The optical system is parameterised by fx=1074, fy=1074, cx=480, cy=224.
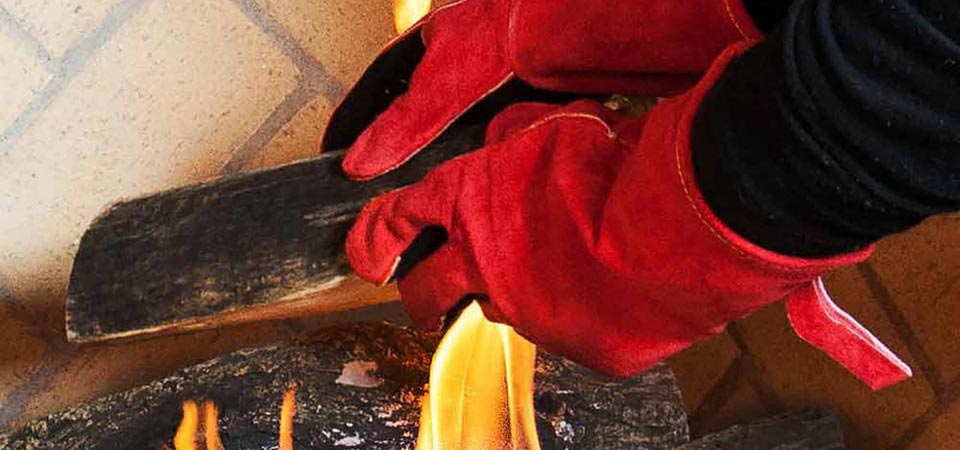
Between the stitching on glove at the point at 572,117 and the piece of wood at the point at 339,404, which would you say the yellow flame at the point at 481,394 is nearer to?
the piece of wood at the point at 339,404

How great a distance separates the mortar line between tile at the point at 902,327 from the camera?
100cm

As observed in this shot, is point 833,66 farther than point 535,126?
No

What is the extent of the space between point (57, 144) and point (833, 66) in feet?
3.34

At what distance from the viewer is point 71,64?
1.26 metres

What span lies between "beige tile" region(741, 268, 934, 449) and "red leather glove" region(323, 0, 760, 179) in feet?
1.25

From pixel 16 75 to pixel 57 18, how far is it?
0.27 ft

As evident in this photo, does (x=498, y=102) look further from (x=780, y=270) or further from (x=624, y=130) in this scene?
(x=780, y=270)

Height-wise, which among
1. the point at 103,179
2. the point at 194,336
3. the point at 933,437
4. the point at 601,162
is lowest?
the point at 933,437

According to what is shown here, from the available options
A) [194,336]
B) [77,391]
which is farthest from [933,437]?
[77,391]

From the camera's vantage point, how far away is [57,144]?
1.26 m

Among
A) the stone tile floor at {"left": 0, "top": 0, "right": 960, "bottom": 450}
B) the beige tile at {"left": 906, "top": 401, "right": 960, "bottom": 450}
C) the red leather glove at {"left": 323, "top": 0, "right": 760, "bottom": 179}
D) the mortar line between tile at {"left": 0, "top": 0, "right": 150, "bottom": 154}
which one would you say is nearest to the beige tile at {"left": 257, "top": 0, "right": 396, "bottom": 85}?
the stone tile floor at {"left": 0, "top": 0, "right": 960, "bottom": 450}

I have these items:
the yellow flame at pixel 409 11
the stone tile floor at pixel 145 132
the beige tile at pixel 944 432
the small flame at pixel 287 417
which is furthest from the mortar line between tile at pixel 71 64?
the beige tile at pixel 944 432

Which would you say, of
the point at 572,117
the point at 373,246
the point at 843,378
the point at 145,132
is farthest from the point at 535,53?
the point at 145,132

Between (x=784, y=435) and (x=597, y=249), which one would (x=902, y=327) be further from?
(x=597, y=249)
